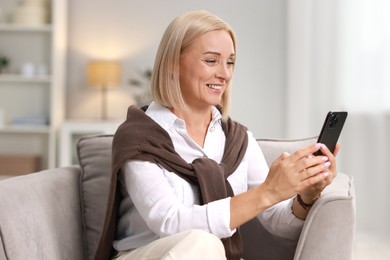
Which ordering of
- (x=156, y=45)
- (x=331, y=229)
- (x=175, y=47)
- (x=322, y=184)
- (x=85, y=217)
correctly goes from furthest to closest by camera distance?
(x=156, y=45), (x=85, y=217), (x=175, y=47), (x=322, y=184), (x=331, y=229)

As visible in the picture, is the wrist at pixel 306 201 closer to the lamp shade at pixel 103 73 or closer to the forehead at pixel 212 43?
the forehead at pixel 212 43

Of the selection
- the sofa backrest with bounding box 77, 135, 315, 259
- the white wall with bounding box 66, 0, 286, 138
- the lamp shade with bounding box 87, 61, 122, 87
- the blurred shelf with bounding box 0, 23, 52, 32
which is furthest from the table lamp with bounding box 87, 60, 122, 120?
the sofa backrest with bounding box 77, 135, 315, 259

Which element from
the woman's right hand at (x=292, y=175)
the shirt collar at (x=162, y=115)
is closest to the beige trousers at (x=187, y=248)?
the woman's right hand at (x=292, y=175)

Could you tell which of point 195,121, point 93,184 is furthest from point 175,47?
point 93,184

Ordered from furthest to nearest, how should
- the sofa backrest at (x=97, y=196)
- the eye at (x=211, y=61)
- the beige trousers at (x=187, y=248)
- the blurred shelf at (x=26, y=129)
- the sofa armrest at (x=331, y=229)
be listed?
the blurred shelf at (x=26, y=129)
the sofa backrest at (x=97, y=196)
the eye at (x=211, y=61)
the sofa armrest at (x=331, y=229)
the beige trousers at (x=187, y=248)

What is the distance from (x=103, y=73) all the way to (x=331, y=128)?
4.17 m

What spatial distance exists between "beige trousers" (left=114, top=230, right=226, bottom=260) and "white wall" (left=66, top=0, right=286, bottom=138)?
4326 millimetres

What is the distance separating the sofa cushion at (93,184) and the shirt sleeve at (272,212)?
0.43 meters

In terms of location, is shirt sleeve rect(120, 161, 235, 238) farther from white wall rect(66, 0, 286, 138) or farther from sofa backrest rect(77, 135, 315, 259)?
white wall rect(66, 0, 286, 138)

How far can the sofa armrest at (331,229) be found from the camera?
1.76 m

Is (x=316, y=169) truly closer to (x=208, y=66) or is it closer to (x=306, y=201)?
(x=306, y=201)

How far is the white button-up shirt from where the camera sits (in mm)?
1814

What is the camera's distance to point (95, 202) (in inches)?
88.0

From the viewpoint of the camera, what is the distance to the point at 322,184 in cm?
188
